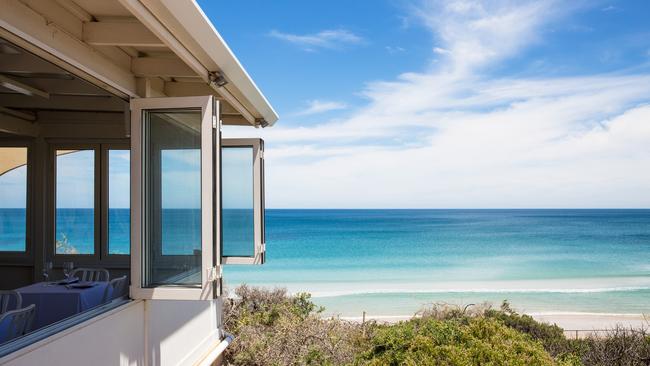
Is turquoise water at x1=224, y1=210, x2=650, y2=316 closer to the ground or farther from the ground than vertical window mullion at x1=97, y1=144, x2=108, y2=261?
closer to the ground

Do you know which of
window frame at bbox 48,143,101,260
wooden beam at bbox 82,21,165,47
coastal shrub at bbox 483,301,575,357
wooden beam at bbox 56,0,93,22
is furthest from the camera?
window frame at bbox 48,143,101,260

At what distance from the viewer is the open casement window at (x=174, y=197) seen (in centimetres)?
339

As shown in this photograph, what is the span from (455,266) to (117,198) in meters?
24.0

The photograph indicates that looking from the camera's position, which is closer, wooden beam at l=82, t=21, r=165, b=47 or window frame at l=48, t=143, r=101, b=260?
wooden beam at l=82, t=21, r=165, b=47

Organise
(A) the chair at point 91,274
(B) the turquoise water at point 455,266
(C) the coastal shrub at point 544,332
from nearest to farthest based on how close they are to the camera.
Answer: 1. (C) the coastal shrub at point 544,332
2. (A) the chair at point 91,274
3. (B) the turquoise water at point 455,266

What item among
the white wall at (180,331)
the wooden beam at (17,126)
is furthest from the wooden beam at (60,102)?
the white wall at (180,331)

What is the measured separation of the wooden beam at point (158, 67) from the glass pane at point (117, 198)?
3150 millimetres

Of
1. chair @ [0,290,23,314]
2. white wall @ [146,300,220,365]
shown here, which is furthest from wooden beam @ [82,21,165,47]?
Result: chair @ [0,290,23,314]

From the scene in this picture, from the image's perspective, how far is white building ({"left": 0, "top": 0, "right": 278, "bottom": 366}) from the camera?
9.45 feet

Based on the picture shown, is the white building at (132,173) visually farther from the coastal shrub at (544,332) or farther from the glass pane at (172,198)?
the coastal shrub at (544,332)

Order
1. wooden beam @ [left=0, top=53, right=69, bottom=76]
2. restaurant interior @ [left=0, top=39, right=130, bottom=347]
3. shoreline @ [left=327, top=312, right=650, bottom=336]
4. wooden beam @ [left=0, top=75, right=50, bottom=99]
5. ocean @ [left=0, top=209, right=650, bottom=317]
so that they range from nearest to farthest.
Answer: wooden beam @ [left=0, top=53, right=69, bottom=76], wooden beam @ [left=0, top=75, right=50, bottom=99], restaurant interior @ [left=0, top=39, right=130, bottom=347], shoreline @ [left=327, top=312, right=650, bottom=336], ocean @ [left=0, top=209, right=650, bottom=317]

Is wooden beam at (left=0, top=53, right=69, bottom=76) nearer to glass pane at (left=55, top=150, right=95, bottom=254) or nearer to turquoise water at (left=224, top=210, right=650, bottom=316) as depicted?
glass pane at (left=55, top=150, right=95, bottom=254)

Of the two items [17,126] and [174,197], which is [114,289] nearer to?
[174,197]

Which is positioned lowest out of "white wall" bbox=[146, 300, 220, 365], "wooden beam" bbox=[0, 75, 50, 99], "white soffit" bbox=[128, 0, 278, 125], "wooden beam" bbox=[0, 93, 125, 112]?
"white wall" bbox=[146, 300, 220, 365]
